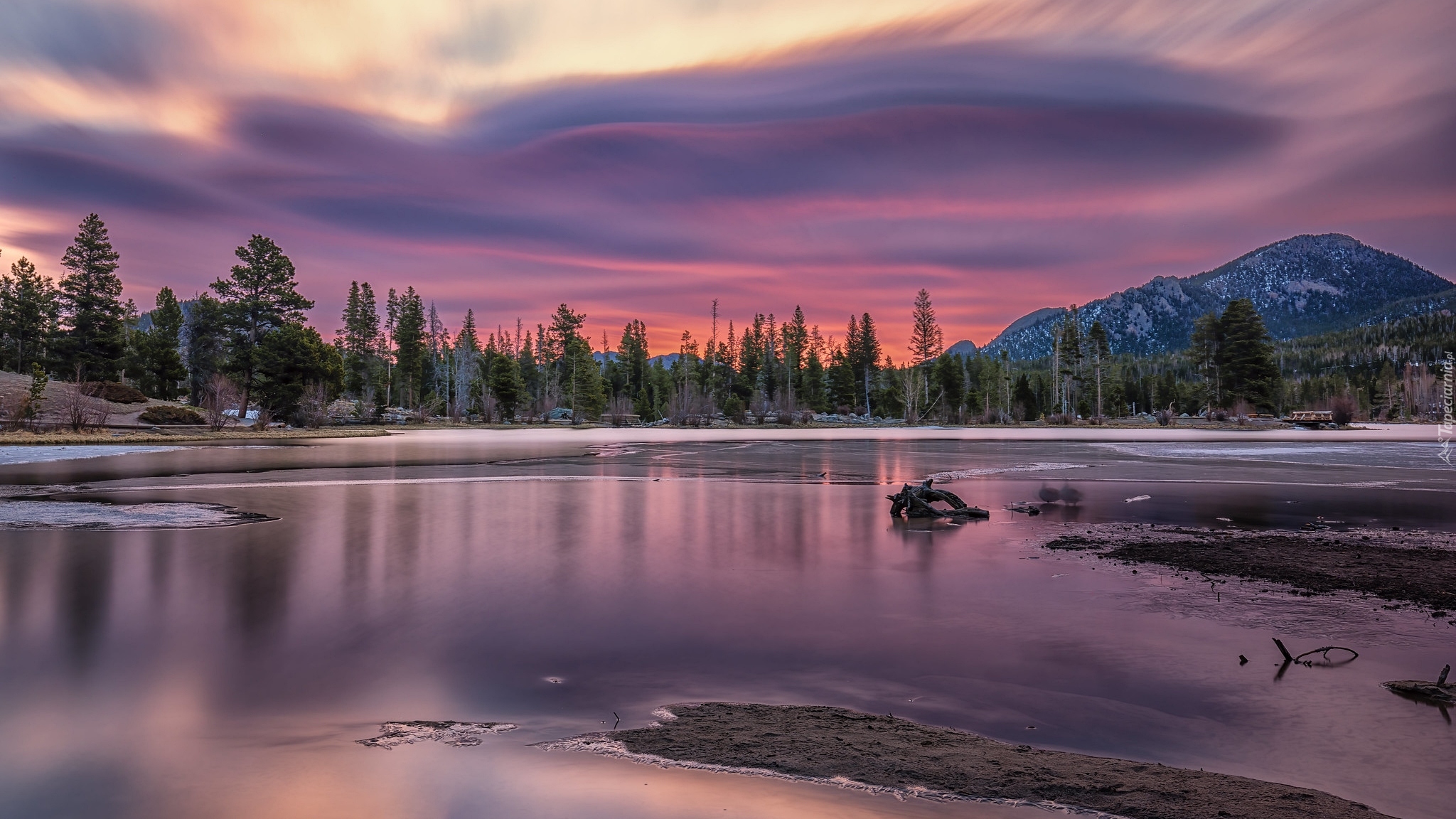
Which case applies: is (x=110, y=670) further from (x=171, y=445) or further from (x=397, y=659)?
(x=171, y=445)

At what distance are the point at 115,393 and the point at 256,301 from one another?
13359mm

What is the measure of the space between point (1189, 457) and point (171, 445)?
5775cm

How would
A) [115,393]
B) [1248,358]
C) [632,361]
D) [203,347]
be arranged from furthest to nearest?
1. [632,361]
2. [1248,358]
3. [203,347]
4. [115,393]

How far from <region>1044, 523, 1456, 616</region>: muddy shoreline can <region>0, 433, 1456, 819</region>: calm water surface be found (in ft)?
2.50

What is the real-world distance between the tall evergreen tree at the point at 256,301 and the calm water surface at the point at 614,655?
205ft

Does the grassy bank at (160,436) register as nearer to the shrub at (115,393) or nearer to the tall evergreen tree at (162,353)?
the shrub at (115,393)

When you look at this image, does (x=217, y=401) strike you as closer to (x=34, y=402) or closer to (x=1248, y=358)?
(x=34, y=402)

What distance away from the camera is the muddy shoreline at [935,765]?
446 cm

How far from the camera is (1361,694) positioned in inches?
249

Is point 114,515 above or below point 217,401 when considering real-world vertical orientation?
below

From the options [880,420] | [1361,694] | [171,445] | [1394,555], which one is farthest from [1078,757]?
[880,420]

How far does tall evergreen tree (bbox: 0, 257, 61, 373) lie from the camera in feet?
280

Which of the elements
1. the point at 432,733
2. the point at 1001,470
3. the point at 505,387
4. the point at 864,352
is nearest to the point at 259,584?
the point at 432,733

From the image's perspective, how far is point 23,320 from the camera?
281ft
